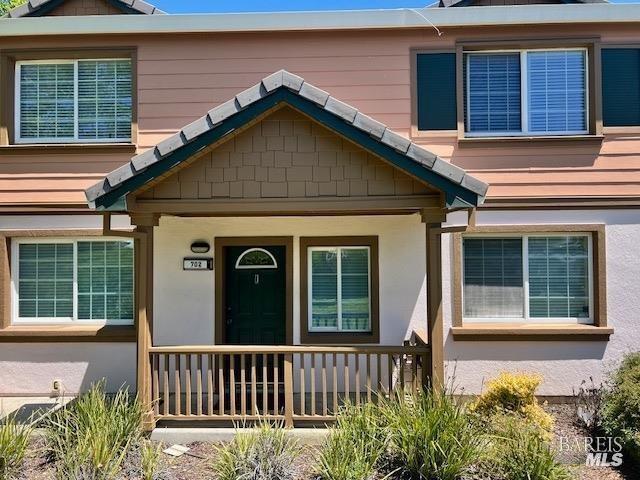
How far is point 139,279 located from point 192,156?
1747 mm

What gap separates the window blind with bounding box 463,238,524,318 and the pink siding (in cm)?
115

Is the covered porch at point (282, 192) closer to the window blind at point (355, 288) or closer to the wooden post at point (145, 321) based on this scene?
the wooden post at point (145, 321)

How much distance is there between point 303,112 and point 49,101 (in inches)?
199

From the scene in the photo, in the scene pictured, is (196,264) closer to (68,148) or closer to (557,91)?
(68,148)

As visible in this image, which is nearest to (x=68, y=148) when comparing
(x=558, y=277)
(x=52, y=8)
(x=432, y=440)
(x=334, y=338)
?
(x=52, y=8)

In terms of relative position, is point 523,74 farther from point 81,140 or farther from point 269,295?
point 81,140

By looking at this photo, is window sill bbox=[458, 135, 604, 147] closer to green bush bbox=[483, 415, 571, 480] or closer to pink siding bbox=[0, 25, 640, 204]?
pink siding bbox=[0, 25, 640, 204]

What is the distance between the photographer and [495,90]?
7.88 meters

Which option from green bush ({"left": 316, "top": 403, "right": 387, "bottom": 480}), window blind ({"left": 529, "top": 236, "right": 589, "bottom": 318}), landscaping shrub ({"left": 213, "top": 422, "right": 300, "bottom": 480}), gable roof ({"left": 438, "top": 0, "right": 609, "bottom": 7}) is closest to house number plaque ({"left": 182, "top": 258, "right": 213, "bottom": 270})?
landscaping shrub ({"left": 213, "top": 422, "right": 300, "bottom": 480})

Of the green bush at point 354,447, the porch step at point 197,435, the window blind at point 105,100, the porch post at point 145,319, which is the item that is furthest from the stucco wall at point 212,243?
the green bush at point 354,447

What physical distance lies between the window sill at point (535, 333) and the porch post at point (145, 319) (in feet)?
15.0

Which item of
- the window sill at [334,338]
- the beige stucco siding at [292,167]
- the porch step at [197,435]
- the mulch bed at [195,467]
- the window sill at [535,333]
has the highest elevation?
the beige stucco siding at [292,167]

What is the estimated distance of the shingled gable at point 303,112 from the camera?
565 centimetres

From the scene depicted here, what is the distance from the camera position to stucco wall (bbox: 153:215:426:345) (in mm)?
7809
